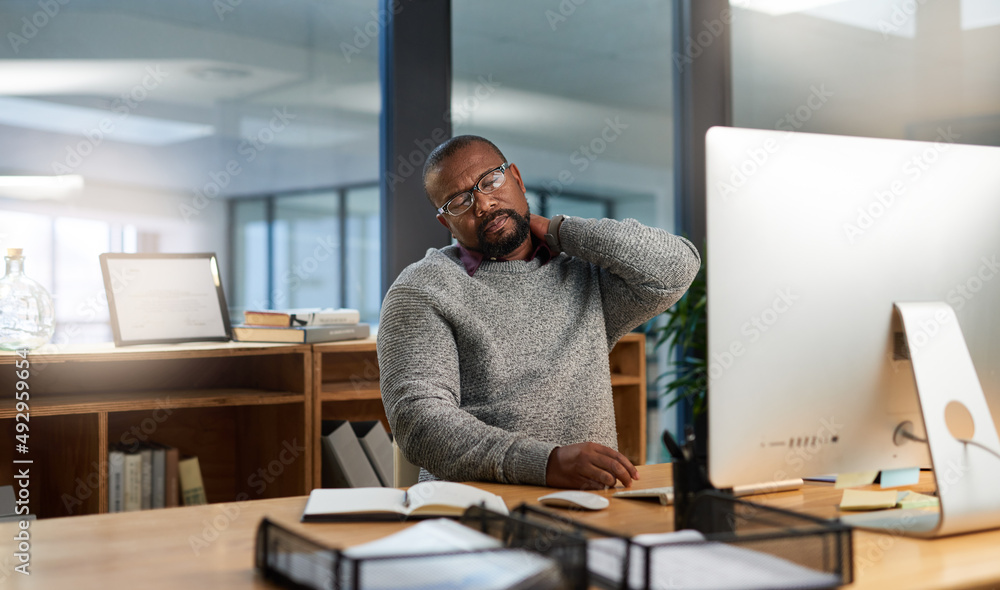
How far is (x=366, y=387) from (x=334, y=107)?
3.57 feet

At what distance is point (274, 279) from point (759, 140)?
2.21 m

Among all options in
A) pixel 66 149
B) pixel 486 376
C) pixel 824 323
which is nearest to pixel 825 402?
pixel 824 323

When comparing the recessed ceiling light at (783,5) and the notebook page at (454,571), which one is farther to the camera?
the recessed ceiling light at (783,5)

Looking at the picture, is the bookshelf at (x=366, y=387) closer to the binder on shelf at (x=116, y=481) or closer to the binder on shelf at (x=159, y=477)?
the binder on shelf at (x=159, y=477)

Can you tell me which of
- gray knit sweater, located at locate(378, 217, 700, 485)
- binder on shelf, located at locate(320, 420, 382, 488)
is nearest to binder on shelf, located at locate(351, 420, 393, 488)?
binder on shelf, located at locate(320, 420, 382, 488)

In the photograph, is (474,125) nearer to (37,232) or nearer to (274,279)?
(274,279)

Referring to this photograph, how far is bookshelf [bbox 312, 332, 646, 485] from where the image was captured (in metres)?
2.55

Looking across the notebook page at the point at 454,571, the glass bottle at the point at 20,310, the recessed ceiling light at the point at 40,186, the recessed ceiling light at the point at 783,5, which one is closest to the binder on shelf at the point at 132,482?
the glass bottle at the point at 20,310

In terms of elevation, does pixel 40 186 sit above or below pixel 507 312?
above

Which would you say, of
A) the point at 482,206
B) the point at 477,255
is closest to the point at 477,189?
the point at 482,206

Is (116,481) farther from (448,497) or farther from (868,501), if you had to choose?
(868,501)

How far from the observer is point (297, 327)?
8.34 ft

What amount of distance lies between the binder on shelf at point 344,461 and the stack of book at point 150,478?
38cm

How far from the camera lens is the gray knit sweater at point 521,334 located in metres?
1.66
